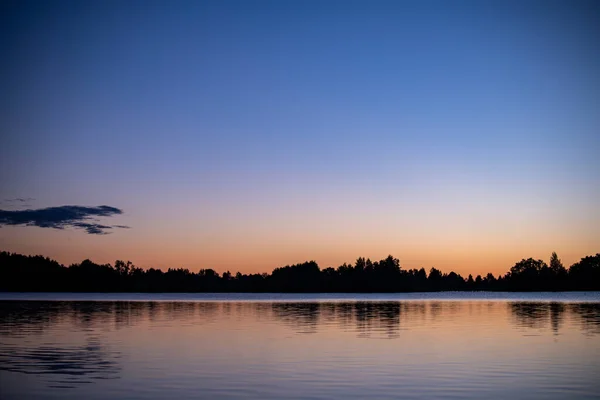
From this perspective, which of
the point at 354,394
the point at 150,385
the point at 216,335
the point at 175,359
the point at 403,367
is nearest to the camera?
the point at 354,394

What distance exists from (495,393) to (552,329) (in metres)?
33.1

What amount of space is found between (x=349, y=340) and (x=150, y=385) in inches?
814

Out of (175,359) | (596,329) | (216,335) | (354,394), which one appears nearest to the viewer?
(354,394)

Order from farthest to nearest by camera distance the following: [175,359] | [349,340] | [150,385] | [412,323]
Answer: [412,323] < [349,340] < [175,359] < [150,385]

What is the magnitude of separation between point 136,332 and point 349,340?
18380mm

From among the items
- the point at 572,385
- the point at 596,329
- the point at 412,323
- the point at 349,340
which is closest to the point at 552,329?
the point at 596,329

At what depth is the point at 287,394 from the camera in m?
25.6

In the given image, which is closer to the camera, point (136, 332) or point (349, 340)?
point (349, 340)

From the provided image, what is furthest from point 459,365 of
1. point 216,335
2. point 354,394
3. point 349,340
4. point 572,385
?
point 216,335

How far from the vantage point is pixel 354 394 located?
83.6 ft

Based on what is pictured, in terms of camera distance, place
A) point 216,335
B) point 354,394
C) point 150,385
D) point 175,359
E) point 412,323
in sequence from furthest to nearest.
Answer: point 412,323
point 216,335
point 175,359
point 150,385
point 354,394

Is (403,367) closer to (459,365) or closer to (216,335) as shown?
(459,365)

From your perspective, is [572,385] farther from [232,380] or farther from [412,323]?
[412,323]

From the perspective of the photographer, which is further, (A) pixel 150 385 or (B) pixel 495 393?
(A) pixel 150 385
